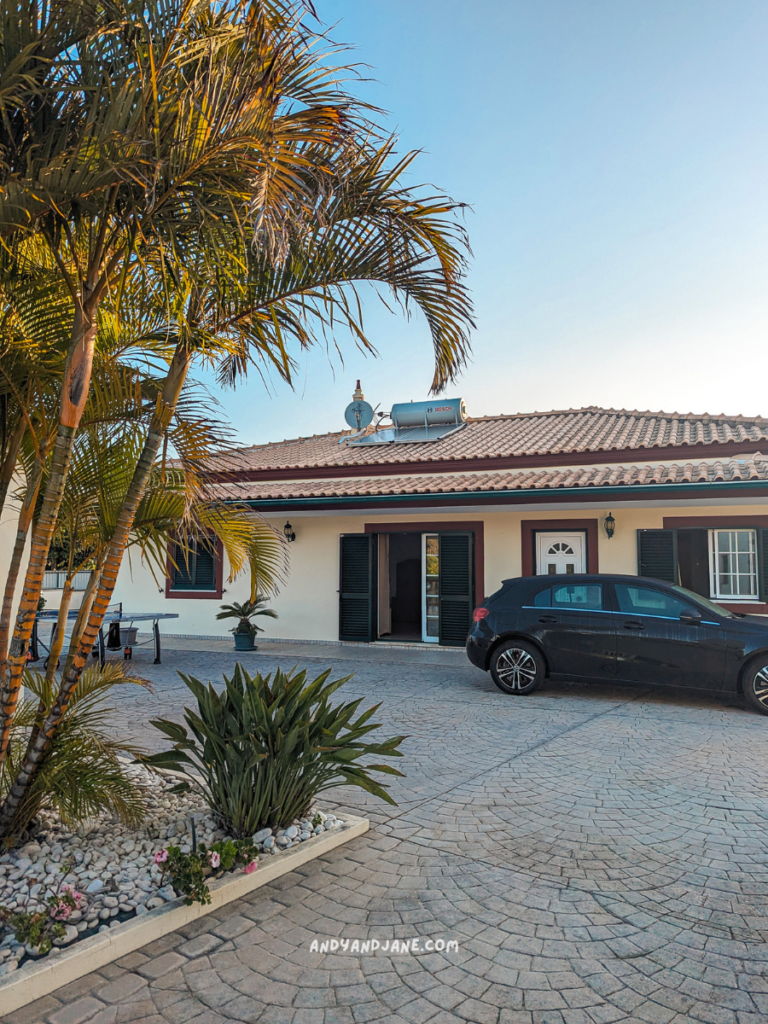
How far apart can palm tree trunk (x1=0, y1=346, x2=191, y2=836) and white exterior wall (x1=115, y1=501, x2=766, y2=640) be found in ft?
26.4

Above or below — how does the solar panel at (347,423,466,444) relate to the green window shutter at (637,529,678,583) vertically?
above

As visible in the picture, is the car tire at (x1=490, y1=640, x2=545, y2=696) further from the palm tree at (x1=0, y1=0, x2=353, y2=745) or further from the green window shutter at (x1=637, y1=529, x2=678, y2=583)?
the palm tree at (x1=0, y1=0, x2=353, y2=745)

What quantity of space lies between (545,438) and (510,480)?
2729 mm

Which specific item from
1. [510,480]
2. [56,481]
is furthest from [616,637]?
[56,481]

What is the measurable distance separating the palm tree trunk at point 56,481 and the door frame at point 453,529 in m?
10.1

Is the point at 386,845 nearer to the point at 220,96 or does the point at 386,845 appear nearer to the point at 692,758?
the point at 692,758

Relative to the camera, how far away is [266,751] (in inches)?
153

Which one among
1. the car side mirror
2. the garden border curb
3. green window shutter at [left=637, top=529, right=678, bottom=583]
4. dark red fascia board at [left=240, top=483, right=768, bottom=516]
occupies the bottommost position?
the garden border curb

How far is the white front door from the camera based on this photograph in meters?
12.5

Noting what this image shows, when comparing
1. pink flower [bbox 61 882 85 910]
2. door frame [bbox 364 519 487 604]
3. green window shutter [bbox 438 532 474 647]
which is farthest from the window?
pink flower [bbox 61 882 85 910]

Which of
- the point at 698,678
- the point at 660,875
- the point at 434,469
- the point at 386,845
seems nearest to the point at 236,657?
the point at 434,469

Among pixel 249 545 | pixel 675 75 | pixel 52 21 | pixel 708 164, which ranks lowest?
pixel 249 545

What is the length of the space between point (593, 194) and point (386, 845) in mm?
8331

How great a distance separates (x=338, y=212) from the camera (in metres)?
3.87
